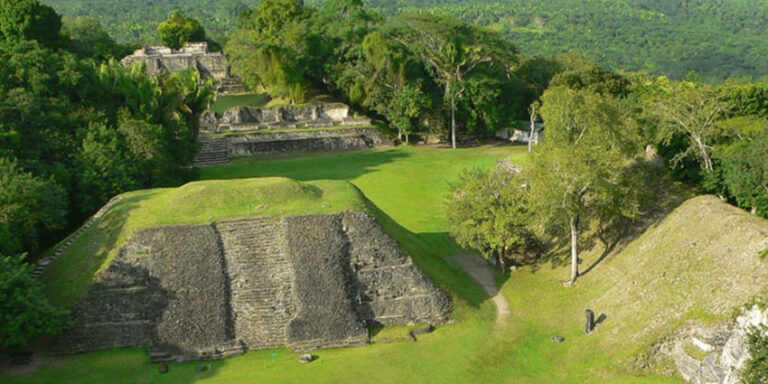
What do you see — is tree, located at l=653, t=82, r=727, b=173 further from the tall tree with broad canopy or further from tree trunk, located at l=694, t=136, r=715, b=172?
the tall tree with broad canopy

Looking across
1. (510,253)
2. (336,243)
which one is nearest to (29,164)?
(336,243)

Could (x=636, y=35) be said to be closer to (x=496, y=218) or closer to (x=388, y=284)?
(x=496, y=218)

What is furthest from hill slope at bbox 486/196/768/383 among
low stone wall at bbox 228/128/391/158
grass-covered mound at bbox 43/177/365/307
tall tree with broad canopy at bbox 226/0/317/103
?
tall tree with broad canopy at bbox 226/0/317/103

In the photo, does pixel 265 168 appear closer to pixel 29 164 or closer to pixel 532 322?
pixel 29 164

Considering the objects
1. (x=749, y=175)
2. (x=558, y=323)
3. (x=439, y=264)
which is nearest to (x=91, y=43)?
(x=439, y=264)

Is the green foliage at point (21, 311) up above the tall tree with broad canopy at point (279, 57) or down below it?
below

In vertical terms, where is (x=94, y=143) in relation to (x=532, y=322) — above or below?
above

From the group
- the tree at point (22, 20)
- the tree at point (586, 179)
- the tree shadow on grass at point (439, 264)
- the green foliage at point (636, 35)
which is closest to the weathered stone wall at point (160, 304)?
the tree shadow on grass at point (439, 264)

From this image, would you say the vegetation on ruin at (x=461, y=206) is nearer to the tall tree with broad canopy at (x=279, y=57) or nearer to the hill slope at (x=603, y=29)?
the tall tree with broad canopy at (x=279, y=57)
